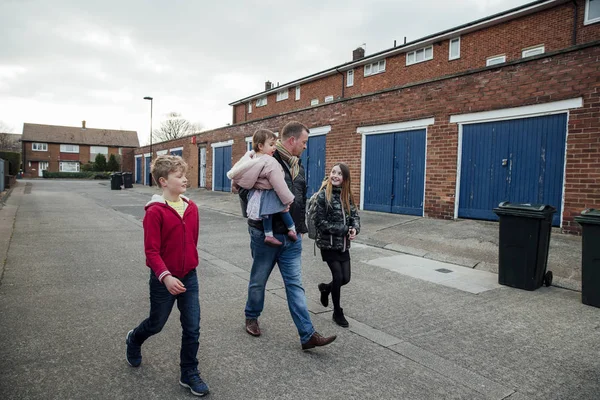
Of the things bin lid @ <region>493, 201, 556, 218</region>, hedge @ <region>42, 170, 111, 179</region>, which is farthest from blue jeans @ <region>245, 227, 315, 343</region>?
hedge @ <region>42, 170, 111, 179</region>

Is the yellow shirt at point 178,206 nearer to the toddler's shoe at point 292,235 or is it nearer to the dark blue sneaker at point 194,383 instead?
the toddler's shoe at point 292,235

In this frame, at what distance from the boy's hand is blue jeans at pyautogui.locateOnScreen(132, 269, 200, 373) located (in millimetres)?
213

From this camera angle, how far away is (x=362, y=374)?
307 cm

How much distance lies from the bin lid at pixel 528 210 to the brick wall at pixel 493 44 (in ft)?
40.4

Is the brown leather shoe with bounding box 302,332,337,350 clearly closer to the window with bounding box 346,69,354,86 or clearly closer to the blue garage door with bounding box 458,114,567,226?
the blue garage door with bounding box 458,114,567,226

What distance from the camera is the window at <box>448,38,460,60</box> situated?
70.8 feet

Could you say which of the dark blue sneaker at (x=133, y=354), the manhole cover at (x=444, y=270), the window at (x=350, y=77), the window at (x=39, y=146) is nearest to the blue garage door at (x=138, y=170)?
the window at (x=350, y=77)

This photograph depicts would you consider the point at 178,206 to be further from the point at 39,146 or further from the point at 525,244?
the point at 39,146

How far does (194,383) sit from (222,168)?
2101 centimetres

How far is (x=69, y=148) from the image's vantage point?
66.2 meters

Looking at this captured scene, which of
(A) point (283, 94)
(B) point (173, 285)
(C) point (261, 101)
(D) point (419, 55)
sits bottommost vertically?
(B) point (173, 285)

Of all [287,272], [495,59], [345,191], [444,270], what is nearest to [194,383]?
[287,272]

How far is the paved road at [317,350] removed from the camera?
2.85 m

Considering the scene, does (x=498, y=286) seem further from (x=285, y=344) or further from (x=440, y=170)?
(x=440, y=170)
